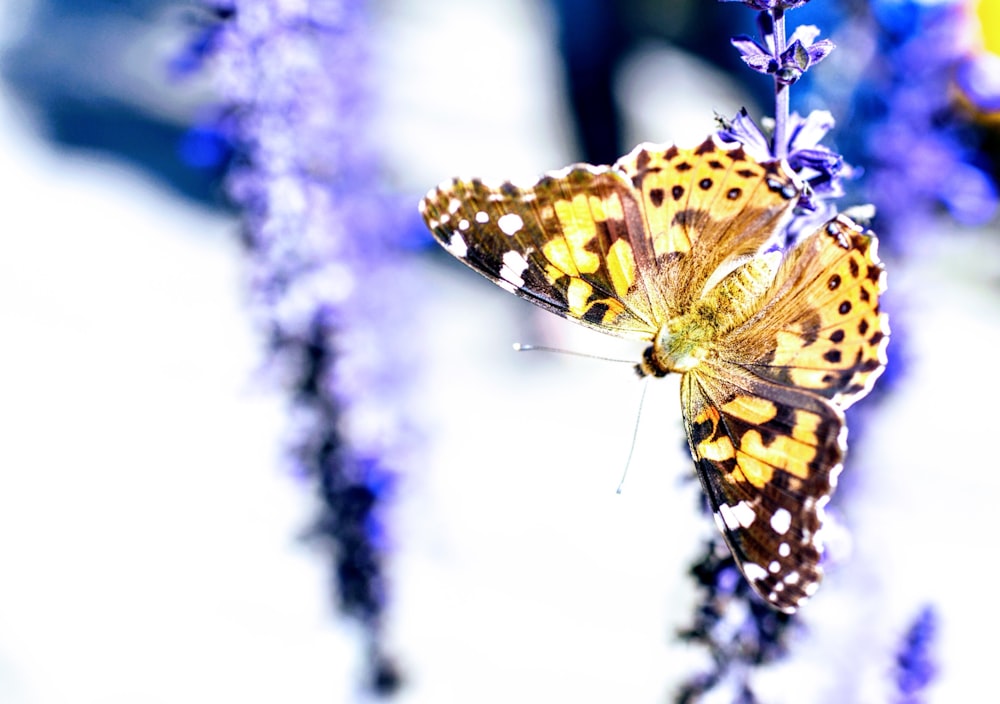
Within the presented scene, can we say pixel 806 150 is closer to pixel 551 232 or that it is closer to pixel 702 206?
pixel 702 206

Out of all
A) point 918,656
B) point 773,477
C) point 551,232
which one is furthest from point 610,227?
point 918,656

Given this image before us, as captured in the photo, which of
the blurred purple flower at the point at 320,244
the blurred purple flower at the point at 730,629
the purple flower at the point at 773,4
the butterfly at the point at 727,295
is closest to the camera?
the purple flower at the point at 773,4

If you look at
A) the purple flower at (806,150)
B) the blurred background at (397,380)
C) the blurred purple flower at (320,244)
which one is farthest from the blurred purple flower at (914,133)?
the blurred purple flower at (320,244)

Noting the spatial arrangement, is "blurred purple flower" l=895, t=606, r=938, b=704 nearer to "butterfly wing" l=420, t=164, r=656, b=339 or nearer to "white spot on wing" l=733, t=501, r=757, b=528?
"white spot on wing" l=733, t=501, r=757, b=528

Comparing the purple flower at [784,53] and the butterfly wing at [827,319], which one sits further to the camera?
the butterfly wing at [827,319]

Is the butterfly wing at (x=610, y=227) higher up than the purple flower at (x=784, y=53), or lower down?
lower down

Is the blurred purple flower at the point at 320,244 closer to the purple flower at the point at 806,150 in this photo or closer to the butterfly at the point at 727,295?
the butterfly at the point at 727,295

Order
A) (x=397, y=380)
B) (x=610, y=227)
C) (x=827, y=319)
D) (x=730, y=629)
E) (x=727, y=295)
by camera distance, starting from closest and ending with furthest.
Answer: (x=827, y=319) < (x=730, y=629) < (x=610, y=227) < (x=727, y=295) < (x=397, y=380)

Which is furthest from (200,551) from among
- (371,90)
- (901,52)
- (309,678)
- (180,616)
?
(901,52)
